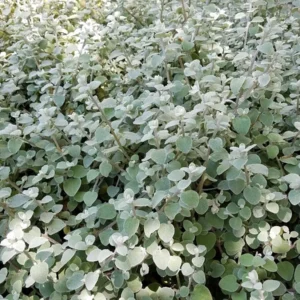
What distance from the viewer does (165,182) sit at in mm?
1058

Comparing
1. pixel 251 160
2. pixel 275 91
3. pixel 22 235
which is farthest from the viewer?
pixel 275 91

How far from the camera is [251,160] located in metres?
1.08

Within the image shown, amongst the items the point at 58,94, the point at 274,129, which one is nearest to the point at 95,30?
the point at 58,94

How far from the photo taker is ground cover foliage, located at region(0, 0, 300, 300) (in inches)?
38.2

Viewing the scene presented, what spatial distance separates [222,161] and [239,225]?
6.0 inches

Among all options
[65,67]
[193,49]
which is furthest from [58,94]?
[193,49]

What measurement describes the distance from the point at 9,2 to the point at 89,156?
138 cm

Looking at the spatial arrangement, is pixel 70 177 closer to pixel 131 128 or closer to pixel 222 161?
pixel 131 128

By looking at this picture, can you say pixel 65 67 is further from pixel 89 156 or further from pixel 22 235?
pixel 22 235

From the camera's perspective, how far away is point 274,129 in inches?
48.1

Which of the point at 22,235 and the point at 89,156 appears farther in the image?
the point at 89,156

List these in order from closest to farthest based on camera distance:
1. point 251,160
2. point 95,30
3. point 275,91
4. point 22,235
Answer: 1. point 22,235
2. point 251,160
3. point 275,91
4. point 95,30

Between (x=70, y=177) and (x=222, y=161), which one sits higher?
(x=222, y=161)

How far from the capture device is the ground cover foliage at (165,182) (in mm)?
971
